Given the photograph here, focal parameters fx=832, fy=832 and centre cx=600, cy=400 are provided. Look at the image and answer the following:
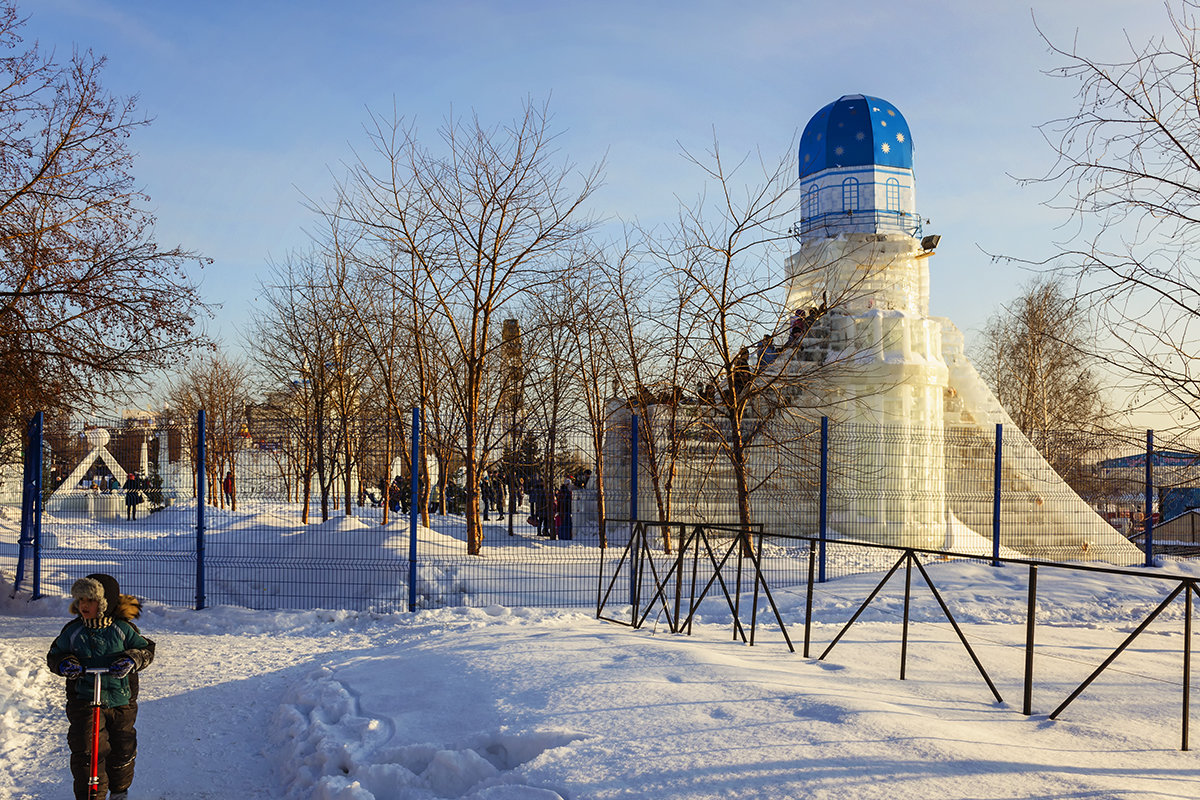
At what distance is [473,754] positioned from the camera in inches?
186

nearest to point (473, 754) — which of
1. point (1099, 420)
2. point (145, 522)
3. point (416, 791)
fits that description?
point (416, 791)

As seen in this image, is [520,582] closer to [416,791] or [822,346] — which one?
[416,791]

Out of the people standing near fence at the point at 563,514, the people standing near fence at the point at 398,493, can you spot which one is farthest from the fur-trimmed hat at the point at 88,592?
the people standing near fence at the point at 398,493

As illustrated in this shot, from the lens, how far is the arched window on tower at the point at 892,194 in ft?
80.7

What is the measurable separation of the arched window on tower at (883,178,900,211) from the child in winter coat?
23.7 metres

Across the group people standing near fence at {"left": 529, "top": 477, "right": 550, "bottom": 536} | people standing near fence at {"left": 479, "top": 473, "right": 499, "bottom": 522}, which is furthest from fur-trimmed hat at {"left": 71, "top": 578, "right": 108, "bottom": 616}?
people standing near fence at {"left": 479, "top": 473, "right": 499, "bottom": 522}

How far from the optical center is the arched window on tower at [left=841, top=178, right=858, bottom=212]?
24.7 m

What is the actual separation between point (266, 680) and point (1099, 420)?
7.67 meters

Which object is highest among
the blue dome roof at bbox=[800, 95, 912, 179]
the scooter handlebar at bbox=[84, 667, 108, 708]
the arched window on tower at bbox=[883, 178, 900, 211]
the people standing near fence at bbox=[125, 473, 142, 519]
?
the blue dome roof at bbox=[800, 95, 912, 179]

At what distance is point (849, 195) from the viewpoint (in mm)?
24734

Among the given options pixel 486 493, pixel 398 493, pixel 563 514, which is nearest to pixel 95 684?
pixel 563 514

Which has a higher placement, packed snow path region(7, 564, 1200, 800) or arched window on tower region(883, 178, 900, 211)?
arched window on tower region(883, 178, 900, 211)

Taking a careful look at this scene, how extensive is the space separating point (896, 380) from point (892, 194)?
6.38 metres

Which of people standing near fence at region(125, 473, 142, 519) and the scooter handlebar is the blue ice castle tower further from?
the scooter handlebar
